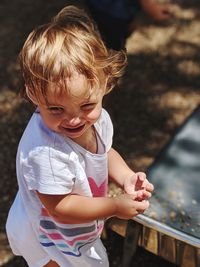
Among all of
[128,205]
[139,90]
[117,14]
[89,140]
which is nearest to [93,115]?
[89,140]

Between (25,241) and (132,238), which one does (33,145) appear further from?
(132,238)

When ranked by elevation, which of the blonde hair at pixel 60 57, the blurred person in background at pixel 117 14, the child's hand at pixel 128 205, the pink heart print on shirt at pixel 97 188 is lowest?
the blurred person in background at pixel 117 14

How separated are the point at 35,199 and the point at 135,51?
207 centimetres

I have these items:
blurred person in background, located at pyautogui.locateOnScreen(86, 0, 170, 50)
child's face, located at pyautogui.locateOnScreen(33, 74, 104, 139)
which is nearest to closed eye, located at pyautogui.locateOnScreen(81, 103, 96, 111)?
child's face, located at pyautogui.locateOnScreen(33, 74, 104, 139)

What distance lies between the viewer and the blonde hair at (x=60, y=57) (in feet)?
3.99

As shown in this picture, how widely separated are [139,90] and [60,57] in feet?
6.34

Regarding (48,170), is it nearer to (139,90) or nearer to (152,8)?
(152,8)

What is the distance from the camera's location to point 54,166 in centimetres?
133

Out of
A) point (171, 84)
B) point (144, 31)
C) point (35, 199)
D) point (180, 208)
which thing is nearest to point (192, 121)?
point (180, 208)

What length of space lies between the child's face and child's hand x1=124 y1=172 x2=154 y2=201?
24 centimetres

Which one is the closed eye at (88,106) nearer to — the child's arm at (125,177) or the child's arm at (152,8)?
the child's arm at (125,177)

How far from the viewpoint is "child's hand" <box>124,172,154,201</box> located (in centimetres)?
146

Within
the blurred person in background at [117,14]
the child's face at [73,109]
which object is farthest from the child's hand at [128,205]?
the blurred person in background at [117,14]

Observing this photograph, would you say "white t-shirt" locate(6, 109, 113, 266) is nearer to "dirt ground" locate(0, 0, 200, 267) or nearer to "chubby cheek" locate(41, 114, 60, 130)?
"chubby cheek" locate(41, 114, 60, 130)
